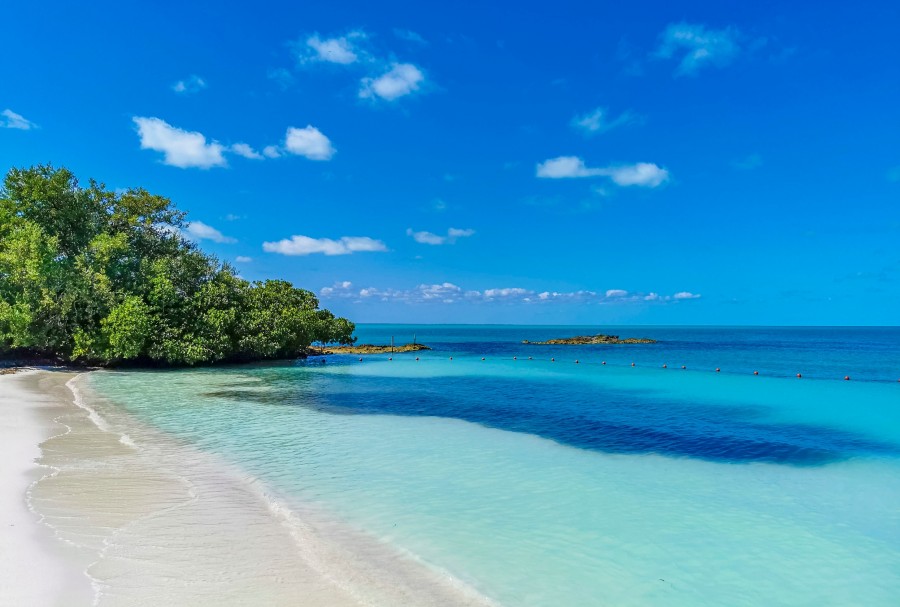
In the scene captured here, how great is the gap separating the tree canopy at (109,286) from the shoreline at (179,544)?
22.4 m

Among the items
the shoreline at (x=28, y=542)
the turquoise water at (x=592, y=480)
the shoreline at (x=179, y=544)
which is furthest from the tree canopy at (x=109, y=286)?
the shoreline at (x=179, y=544)

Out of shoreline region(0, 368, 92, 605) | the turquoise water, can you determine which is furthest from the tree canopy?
shoreline region(0, 368, 92, 605)

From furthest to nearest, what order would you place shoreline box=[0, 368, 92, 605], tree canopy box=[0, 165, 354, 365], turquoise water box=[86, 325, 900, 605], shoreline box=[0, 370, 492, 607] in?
1. tree canopy box=[0, 165, 354, 365]
2. turquoise water box=[86, 325, 900, 605]
3. shoreline box=[0, 370, 492, 607]
4. shoreline box=[0, 368, 92, 605]

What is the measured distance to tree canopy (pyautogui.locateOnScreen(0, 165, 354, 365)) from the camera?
2855 centimetres

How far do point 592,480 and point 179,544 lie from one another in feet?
23.9

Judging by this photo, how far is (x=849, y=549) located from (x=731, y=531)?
4.89 feet

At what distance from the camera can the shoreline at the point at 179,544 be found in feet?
17.2

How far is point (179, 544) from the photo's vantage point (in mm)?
6379

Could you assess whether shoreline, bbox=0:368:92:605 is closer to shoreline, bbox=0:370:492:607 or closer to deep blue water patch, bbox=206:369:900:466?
shoreline, bbox=0:370:492:607

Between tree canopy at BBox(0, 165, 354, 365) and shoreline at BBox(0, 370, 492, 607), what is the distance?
22.4 metres

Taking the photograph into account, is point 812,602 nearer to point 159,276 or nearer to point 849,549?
point 849,549

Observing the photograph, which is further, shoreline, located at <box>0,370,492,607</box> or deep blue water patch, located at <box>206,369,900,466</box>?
deep blue water patch, located at <box>206,369,900,466</box>

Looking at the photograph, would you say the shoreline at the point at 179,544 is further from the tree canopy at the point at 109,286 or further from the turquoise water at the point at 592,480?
the tree canopy at the point at 109,286

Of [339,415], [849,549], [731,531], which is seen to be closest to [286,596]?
[731,531]
